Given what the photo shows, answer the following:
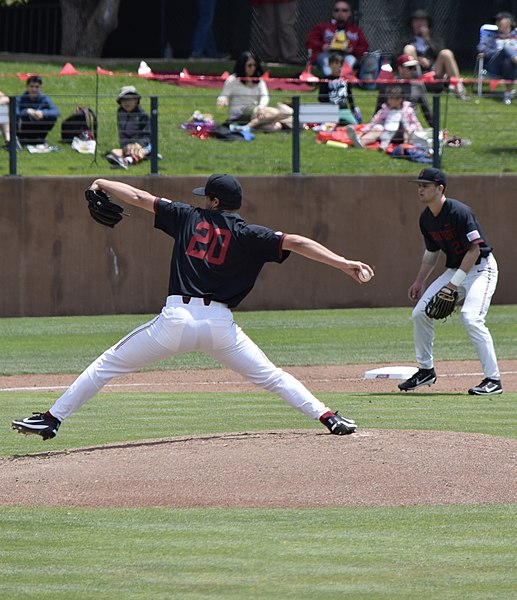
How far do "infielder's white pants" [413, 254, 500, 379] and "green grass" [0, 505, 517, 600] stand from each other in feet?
14.2

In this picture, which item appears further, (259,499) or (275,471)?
(275,471)

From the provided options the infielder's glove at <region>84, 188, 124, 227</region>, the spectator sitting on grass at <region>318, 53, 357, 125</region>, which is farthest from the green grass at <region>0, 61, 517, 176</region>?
the infielder's glove at <region>84, 188, 124, 227</region>

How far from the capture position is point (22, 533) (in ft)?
21.1

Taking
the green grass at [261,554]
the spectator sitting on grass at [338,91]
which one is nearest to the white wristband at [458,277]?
the green grass at [261,554]

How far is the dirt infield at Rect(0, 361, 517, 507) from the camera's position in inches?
281

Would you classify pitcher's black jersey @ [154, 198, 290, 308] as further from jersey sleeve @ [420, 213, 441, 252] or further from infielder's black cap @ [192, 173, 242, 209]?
jersey sleeve @ [420, 213, 441, 252]

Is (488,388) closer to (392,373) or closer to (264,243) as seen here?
(392,373)

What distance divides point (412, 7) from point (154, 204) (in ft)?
71.8

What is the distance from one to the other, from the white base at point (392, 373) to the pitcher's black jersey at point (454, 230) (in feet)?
5.57

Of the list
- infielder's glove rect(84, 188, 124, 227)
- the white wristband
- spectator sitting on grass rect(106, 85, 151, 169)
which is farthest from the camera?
spectator sitting on grass rect(106, 85, 151, 169)

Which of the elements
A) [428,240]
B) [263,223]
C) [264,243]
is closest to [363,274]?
[264,243]

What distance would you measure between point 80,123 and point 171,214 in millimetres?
12578

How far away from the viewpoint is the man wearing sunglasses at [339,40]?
80.3ft

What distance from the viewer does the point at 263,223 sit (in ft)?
62.5
